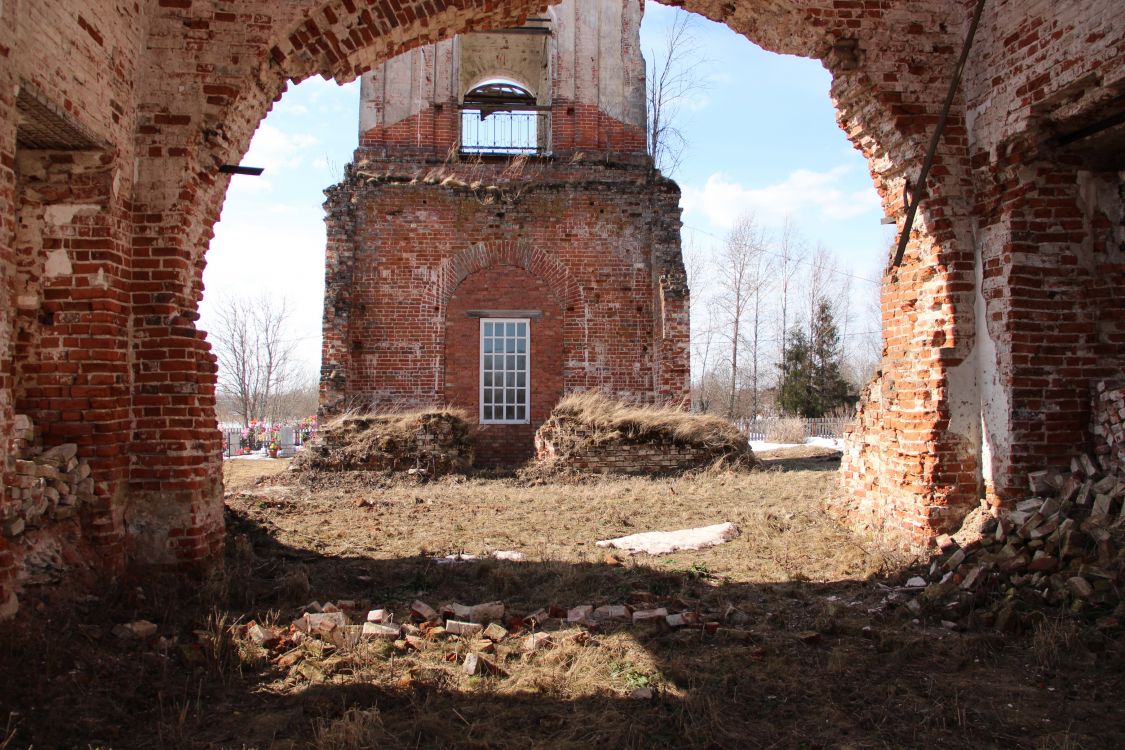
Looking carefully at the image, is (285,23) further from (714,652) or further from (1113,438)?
(1113,438)

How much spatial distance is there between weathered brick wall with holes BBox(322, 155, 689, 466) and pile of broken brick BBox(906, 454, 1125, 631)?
9332 mm

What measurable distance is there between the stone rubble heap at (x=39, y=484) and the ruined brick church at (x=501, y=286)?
9.65 m

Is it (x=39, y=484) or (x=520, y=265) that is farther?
(x=520, y=265)

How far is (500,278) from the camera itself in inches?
571

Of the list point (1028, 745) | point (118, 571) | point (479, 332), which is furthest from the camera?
point (479, 332)

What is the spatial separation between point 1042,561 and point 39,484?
232 inches

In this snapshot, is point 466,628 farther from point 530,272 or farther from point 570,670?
point 530,272

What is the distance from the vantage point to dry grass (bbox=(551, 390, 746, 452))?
11953mm

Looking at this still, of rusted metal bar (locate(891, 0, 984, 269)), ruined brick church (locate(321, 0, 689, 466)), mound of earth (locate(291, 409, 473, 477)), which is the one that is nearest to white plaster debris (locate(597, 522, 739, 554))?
rusted metal bar (locate(891, 0, 984, 269))

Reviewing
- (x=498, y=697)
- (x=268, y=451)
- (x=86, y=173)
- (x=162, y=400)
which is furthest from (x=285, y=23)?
(x=268, y=451)

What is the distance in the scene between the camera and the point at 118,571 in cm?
434

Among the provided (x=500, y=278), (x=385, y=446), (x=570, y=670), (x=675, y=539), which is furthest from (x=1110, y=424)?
(x=500, y=278)

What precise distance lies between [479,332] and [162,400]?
32.3ft

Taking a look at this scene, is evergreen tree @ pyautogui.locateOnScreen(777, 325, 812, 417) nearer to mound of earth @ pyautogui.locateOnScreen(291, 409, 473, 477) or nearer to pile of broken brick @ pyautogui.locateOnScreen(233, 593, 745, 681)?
mound of earth @ pyautogui.locateOnScreen(291, 409, 473, 477)
